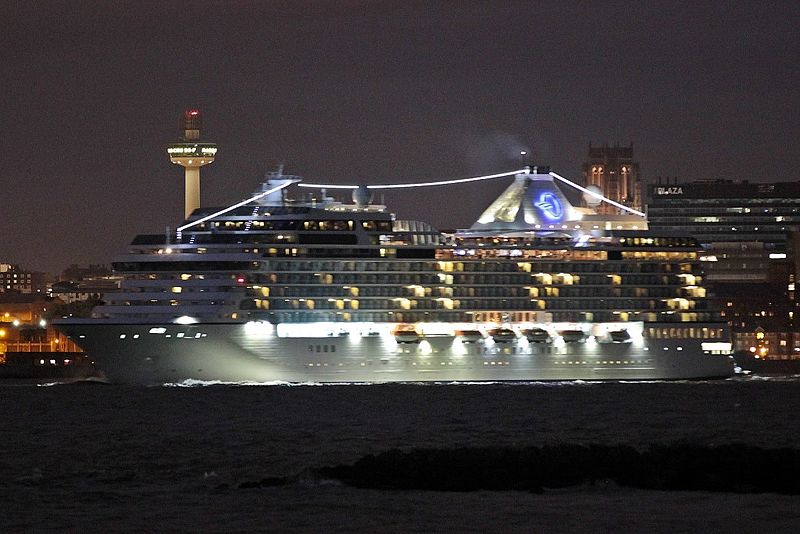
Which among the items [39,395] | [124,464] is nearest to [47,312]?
[39,395]

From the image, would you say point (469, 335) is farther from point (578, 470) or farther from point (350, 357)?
point (578, 470)

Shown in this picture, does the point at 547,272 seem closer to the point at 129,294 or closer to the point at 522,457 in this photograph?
the point at 129,294

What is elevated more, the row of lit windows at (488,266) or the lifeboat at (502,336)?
the row of lit windows at (488,266)

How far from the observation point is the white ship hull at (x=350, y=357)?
80.4m

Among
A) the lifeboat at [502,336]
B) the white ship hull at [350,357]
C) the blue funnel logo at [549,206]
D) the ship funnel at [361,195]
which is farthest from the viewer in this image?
the blue funnel logo at [549,206]

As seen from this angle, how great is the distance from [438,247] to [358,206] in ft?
13.4

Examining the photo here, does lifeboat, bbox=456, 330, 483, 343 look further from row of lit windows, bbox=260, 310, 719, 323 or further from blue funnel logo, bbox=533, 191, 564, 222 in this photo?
blue funnel logo, bbox=533, 191, 564, 222

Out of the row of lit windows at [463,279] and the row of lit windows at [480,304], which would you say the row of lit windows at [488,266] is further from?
the row of lit windows at [480,304]

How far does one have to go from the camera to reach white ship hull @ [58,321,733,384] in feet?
264

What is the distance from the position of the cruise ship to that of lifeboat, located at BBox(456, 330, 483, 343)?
68mm

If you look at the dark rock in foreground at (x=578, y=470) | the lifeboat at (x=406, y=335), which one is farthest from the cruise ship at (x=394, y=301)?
the dark rock in foreground at (x=578, y=470)

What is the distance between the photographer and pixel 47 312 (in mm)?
158375

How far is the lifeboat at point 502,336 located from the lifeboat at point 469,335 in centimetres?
61

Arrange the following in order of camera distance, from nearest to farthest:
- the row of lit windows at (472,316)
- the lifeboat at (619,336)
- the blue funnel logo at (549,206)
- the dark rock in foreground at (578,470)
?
the dark rock in foreground at (578,470)
the row of lit windows at (472,316)
the lifeboat at (619,336)
the blue funnel logo at (549,206)
